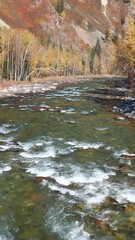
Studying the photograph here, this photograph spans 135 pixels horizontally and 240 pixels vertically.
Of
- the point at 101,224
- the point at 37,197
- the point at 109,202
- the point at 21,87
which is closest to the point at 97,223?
the point at 101,224

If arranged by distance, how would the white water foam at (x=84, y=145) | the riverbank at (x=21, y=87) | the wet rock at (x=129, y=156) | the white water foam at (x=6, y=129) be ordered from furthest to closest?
the riverbank at (x=21, y=87) → the white water foam at (x=6, y=129) → the white water foam at (x=84, y=145) → the wet rock at (x=129, y=156)

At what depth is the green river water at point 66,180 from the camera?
12391 millimetres

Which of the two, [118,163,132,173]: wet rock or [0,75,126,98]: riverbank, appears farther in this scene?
[0,75,126,98]: riverbank

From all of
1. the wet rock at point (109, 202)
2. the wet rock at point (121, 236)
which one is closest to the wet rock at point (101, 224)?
the wet rock at point (121, 236)

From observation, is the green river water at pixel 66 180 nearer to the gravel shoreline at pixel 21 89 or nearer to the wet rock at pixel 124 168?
the wet rock at pixel 124 168

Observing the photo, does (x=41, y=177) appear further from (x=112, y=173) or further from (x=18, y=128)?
(x=18, y=128)

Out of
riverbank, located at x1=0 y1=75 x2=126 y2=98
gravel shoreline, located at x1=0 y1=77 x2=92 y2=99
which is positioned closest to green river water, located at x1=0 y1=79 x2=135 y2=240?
gravel shoreline, located at x1=0 y1=77 x2=92 y2=99

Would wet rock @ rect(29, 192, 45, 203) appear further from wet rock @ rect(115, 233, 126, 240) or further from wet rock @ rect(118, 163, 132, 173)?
wet rock @ rect(118, 163, 132, 173)

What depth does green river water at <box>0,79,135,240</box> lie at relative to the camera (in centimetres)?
1239

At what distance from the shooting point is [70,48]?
179 metres

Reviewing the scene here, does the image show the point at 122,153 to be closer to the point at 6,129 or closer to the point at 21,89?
the point at 6,129

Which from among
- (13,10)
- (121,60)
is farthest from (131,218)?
(13,10)

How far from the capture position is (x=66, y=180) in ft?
55.2

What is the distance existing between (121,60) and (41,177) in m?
72.2
